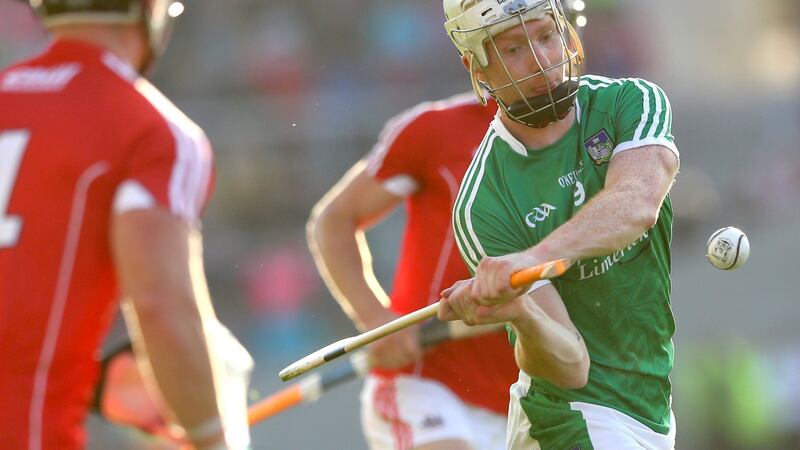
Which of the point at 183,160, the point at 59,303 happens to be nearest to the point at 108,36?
the point at 183,160

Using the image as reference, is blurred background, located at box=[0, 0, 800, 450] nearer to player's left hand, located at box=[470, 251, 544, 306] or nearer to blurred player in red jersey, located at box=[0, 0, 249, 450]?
blurred player in red jersey, located at box=[0, 0, 249, 450]

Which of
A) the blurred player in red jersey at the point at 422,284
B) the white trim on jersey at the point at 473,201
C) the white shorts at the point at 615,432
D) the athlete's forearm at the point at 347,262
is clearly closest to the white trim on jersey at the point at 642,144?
the white trim on jersey at the point at 473,201

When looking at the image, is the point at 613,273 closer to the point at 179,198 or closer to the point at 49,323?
the point at 179,198

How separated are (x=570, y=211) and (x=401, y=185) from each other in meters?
1.63

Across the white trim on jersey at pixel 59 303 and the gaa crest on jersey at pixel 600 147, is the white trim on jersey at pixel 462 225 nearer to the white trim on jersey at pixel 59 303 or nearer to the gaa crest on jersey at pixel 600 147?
the gaa crest on jersey at pixel 600 147

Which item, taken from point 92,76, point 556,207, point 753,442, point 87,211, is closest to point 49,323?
point 87,211

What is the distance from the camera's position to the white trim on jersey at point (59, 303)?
3695mm

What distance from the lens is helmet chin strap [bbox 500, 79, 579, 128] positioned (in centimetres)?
402

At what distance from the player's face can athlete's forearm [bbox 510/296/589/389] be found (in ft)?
1.86

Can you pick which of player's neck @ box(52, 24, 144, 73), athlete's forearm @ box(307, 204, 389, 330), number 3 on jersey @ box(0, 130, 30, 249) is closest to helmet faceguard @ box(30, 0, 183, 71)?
player's neck @ box(52, 24, 144, 73)

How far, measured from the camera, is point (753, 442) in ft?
44.2

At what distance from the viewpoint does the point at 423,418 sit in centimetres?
564

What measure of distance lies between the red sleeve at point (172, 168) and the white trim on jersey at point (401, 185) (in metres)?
1.86

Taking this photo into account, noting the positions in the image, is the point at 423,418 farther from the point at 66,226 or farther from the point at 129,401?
the point at 66,226
